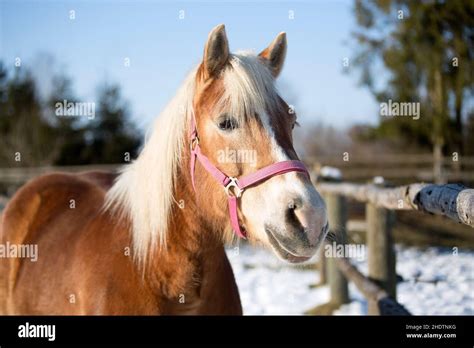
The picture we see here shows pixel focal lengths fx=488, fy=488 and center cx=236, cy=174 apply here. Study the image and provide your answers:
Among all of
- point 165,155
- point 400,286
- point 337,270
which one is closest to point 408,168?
point 337,270

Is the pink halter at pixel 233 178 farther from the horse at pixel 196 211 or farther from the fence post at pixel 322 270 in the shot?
the fence post at pixel 322 270

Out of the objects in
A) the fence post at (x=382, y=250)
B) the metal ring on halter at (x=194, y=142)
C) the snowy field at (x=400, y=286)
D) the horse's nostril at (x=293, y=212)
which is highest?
the metal ring on halter at (x=194, y=142)

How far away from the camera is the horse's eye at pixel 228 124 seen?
6.63 ft

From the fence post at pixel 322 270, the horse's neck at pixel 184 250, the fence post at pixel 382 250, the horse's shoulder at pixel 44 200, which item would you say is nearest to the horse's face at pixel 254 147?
the horse's neck at pixel 184 250

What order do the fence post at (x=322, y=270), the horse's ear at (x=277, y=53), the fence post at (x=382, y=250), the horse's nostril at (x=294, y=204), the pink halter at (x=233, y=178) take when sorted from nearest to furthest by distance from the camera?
the horse's nostril at (x=294, y=204)
the pink halter at (x=233, y=178)
the horse's ear at (x=277, y=53)
the fence post at (x=382, y=250)
the fence post at (x=322, y=270)

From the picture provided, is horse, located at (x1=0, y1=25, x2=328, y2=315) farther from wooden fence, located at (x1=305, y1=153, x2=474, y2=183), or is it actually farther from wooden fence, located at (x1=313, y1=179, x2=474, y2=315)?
wooden fence, located at (x1=305, y1=153, x2=474, y2=183)

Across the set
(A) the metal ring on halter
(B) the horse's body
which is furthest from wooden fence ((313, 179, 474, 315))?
(A) the metal ring on halter

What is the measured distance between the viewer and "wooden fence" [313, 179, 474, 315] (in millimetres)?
2115

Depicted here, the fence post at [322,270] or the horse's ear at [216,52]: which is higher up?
the horse's ear at [216,52]

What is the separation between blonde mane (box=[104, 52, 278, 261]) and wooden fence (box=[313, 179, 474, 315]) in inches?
31.4
